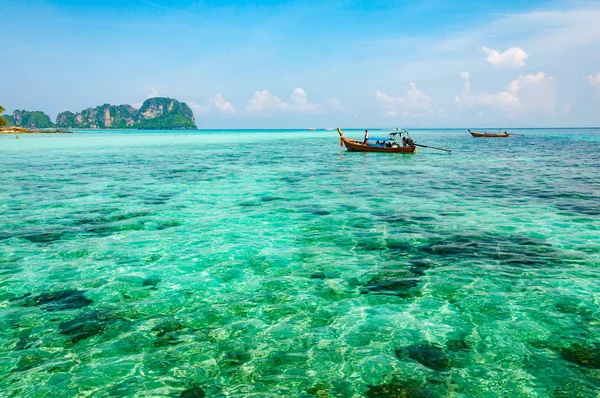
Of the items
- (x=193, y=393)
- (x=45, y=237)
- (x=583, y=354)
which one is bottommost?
(x=193, y=393)

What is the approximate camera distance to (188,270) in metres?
11.5

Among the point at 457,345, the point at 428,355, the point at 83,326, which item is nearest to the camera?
the point at 428,355

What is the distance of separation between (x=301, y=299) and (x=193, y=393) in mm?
3871

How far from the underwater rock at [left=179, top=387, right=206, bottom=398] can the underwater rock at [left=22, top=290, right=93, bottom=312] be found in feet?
14.8

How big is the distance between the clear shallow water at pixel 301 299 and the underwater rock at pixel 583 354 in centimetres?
3

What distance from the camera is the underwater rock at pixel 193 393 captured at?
6.12 meters

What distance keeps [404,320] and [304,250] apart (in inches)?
212

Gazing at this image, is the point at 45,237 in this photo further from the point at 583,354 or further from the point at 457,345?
the point at 583,354

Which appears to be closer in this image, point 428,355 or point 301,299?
point 428,355

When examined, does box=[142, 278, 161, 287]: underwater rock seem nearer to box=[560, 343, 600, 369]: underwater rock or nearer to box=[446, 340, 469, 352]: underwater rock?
box=[446, 340, 469, 352]: underwater rock

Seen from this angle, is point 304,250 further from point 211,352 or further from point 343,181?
point 343,181

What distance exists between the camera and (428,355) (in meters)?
7.20

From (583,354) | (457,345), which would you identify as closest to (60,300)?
(457,345)

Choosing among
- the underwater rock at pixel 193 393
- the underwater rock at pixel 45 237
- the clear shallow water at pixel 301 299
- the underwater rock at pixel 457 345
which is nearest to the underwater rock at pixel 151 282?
the clear shallow water at pixel 301 299
